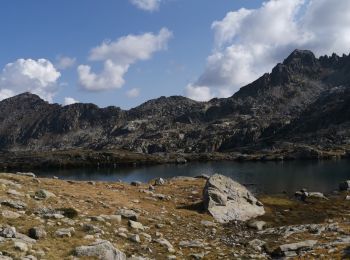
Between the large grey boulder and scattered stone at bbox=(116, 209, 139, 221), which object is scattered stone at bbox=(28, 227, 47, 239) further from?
scattered stone at bbox=(116, 209, 139, 221)

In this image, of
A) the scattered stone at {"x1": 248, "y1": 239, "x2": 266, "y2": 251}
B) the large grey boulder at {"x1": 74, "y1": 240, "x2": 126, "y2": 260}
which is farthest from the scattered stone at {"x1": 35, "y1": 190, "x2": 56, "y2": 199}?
the scattered stone at {"x1": 248, "y1": 239, "x2": 266, "y2": 251}

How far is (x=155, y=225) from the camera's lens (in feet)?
122

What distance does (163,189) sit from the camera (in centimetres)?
5862

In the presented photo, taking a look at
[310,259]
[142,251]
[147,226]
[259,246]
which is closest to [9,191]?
[147,226]

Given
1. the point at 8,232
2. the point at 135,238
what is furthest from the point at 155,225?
the point at 8,232

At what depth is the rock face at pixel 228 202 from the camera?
4581 cm

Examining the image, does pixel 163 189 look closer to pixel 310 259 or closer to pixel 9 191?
pixel 9 191

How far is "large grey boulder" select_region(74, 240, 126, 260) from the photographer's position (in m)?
25.8

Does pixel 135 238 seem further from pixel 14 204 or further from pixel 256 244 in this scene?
pixel 14 204

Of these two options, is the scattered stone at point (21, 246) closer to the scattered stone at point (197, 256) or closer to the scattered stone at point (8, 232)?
the scattered stone at point (8, 232)

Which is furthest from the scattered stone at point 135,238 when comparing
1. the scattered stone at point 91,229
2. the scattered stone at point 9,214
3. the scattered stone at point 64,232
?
the scattered stone at point 9,214

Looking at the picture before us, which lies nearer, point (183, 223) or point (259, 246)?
point (259, 246)

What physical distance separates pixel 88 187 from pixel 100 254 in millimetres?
27341

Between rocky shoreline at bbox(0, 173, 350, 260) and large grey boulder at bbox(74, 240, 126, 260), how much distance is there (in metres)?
0.06
